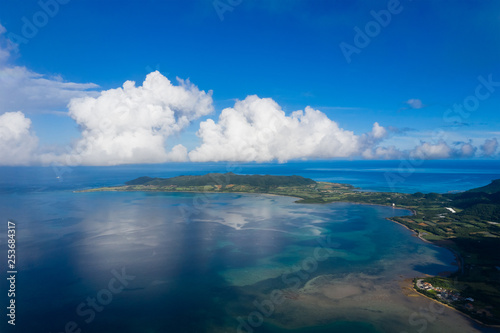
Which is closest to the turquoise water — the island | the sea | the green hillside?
the sea

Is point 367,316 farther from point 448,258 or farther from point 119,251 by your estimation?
point 119,251

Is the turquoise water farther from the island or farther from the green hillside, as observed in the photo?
the green hillside

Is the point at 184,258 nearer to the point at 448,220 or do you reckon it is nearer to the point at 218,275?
the point at 218,275

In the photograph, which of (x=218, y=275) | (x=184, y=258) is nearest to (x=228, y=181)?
(x=184, y=258)

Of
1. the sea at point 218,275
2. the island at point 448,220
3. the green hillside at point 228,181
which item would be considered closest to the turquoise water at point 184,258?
the sea at point 218,275

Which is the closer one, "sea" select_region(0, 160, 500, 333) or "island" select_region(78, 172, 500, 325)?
"sea" select_region(0, 160, 500, 333)

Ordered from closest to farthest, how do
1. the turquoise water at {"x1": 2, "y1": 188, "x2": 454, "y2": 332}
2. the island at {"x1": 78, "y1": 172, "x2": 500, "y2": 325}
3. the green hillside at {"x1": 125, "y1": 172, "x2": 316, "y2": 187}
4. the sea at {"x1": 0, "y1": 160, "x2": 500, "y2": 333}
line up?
the sea at {"x1": 0, "y1": 160, "x2": 500, "y2": 333}, the turquoise water at {"x1": 2, "y1": 188, "x2": 454, "y2": 332}, the island at {"x1": 78, "y1": 172, "x2": 500, "y2": 325}, the green hillside at {"x1": 125, "y1": 172, "x2": 316, "y2": 187}

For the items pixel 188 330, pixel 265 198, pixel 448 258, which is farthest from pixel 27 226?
pixel 448 258
